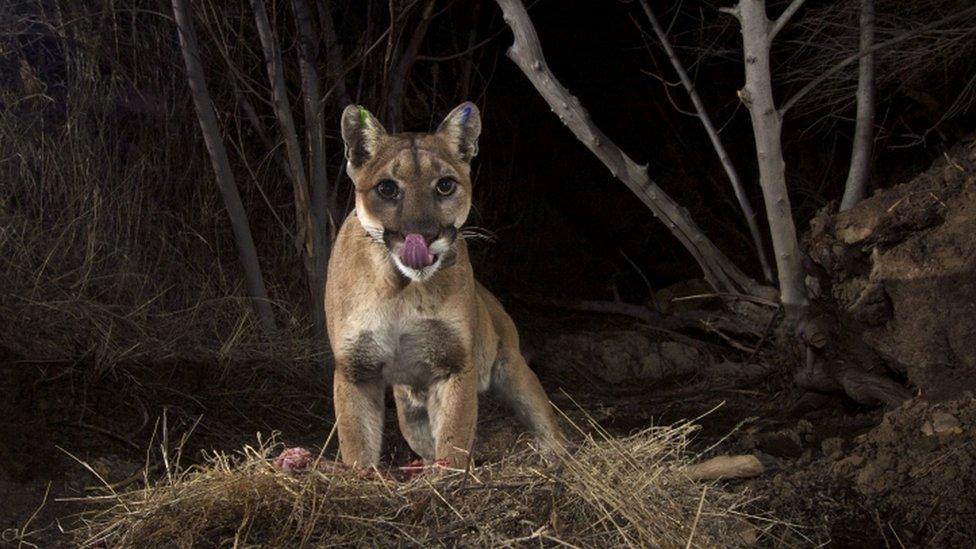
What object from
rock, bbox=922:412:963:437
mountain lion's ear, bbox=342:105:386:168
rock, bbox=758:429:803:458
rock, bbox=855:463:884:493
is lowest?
rock, bbox=758:429:803:458

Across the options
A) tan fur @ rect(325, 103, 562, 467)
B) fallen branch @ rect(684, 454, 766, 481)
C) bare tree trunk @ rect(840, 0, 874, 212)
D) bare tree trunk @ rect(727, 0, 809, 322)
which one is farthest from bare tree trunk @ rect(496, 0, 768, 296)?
fallen branch @ rect(684, 454, 766, 481)

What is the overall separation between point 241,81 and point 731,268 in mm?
Answer: 3605

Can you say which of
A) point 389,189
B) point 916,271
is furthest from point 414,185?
point 916,271

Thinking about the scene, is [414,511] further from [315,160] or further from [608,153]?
[315,160]

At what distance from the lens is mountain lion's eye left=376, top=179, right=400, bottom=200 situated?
507cm

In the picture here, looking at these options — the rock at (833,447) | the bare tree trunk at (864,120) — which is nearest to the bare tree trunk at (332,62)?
the bare tree trunk at (864,120)

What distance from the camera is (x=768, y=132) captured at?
6.54 metres

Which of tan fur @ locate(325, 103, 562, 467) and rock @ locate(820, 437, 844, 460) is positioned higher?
tan fur @ locate(325, 103, 562, 467)

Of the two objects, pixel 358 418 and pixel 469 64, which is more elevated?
pixel 469 64

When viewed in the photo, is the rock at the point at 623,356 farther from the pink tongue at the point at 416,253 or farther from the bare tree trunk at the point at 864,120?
the pink tongue at the point at 416,253

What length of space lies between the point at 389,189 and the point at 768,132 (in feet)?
8.11

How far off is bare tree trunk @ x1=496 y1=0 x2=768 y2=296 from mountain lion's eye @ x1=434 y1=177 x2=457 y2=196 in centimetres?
202

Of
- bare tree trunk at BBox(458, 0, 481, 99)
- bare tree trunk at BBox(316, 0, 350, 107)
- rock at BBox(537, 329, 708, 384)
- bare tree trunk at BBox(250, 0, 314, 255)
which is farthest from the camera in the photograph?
bare tree trunk at BBox(458, 0, 481, 99)

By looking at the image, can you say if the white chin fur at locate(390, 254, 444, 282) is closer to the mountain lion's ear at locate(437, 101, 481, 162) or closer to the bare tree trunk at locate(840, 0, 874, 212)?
the mountain lion's ear at locate(437, 101, 481, 162)
